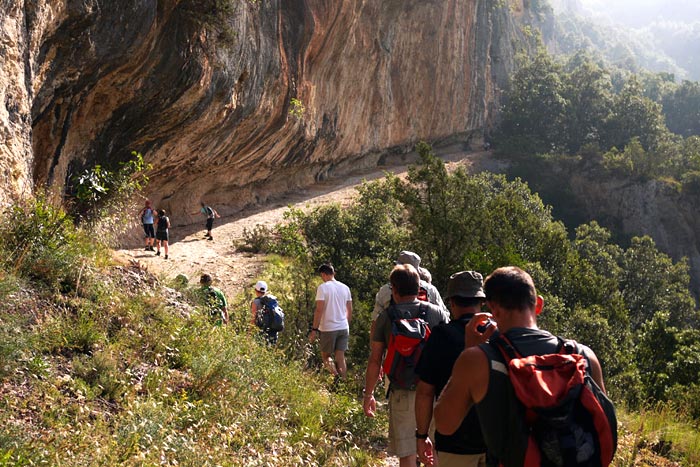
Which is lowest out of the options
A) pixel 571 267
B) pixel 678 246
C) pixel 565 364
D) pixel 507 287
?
pixel 678 246

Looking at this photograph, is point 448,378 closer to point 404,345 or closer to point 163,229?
point 404,345

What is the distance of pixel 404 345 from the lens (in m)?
3.61

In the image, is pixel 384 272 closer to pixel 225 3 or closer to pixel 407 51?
pixel 225 3

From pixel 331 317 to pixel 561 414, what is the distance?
4.33 meters

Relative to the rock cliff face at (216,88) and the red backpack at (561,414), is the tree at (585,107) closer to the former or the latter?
the rock cliff face at (216,88)

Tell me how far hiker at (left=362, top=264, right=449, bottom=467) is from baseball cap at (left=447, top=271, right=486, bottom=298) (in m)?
0.55

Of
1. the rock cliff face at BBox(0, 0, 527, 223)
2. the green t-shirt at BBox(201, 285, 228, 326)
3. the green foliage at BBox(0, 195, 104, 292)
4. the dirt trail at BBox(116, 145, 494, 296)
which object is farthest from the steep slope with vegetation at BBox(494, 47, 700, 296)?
the green foliage at BBox(0, 195, 104, 292)

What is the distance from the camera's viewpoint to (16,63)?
5.89 metres

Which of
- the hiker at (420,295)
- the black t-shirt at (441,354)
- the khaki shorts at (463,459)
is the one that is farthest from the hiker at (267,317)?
the khaki shorts at (463,459)

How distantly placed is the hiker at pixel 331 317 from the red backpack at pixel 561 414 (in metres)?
4.14

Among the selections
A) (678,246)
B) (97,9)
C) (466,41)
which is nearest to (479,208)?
(97,9)

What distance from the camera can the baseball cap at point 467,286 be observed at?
3.12 meters

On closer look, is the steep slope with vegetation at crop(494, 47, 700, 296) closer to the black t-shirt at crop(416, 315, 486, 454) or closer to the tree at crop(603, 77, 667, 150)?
the tree at crop(603, 77, 667, 150)

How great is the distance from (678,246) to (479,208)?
1127 inches
